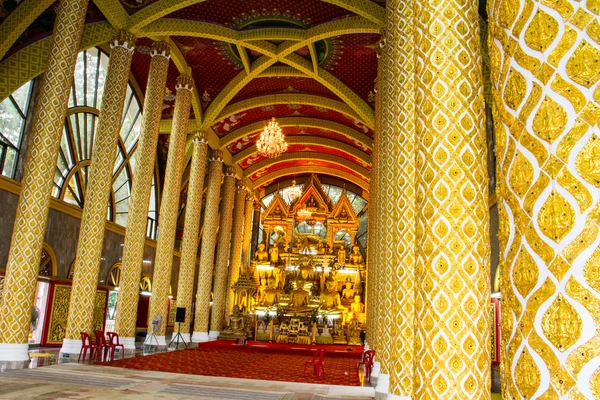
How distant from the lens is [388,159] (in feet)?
21.8


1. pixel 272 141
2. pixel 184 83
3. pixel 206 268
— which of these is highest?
pixel 184 83

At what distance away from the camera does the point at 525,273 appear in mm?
1367

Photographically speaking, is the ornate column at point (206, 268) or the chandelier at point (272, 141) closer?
the chandelier at point (272, 141)

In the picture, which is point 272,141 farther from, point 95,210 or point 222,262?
point 222,262

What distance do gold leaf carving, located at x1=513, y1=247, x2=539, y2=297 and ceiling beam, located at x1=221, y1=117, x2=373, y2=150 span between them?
18.3 metres

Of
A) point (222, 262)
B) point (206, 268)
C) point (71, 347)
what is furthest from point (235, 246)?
point (71, 347)

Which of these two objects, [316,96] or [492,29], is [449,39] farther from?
[316,96]

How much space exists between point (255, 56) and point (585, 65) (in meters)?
14.9

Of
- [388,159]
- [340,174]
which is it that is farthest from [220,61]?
[340,174]

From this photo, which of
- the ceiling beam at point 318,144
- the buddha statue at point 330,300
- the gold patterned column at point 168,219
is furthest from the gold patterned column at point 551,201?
the ceiling beam at point 318,144

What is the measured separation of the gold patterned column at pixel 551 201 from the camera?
48.5 inches

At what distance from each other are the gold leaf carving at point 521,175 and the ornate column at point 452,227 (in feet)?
4.33

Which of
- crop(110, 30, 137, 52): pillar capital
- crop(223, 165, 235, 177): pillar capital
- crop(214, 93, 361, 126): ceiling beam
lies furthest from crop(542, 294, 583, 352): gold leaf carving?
crop(223, 165, 235, 177): pillar capital

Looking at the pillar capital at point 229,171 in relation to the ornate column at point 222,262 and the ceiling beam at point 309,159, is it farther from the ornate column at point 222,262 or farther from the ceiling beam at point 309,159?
the ceiling beam at point 309,159
